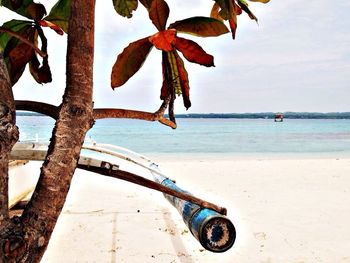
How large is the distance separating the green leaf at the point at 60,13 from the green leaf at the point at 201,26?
1.37 feet

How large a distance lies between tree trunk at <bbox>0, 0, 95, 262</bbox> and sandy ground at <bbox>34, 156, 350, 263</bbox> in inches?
72.9

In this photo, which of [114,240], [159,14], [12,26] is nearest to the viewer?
[159,14]

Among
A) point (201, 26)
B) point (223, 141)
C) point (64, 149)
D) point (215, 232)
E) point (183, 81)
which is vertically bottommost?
point (223, 141)

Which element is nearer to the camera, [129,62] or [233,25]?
[129,62]

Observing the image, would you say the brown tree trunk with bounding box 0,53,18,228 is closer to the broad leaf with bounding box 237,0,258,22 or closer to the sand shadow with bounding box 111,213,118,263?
the broad leaf with bounding box 237,0,258,22

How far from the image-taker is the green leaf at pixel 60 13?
3.79 ft

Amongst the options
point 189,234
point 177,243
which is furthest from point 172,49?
point 189,234

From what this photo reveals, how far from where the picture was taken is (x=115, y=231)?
5.77 metres

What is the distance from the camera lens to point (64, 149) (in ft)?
2.72

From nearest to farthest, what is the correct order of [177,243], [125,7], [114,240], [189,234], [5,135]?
[5,135], [125,7], [177,243], [114,240], [189,234]

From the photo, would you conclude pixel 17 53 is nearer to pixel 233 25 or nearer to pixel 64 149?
pixel 64 149

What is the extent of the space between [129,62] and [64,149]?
24 cm

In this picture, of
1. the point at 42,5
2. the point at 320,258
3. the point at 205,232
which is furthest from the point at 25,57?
the point at 320,258

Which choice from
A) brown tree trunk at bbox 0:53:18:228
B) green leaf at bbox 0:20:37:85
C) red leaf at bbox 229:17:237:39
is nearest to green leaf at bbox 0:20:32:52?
green leaf at bbox 0:20:37:85
